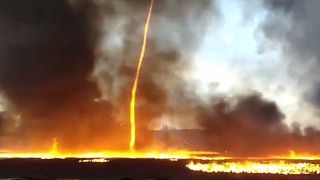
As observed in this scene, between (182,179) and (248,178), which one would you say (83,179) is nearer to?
(182,179)

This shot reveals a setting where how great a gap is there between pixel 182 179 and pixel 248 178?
2420 centimetres

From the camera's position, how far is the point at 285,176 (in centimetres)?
19712

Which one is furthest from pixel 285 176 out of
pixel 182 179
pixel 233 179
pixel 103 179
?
pixel 103 179

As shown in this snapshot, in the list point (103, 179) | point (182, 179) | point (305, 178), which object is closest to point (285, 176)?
point (305, 178)

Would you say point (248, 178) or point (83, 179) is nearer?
point (83, 179)

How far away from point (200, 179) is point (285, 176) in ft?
119

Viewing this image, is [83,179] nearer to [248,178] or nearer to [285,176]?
[248,178]

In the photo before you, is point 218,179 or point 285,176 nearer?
point 218,179

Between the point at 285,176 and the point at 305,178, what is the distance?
38.6 feet

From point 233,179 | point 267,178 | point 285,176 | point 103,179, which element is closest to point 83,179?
point 103,179

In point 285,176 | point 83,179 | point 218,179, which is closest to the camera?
point 83,179

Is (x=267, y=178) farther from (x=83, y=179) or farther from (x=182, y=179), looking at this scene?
(x=83, y=179)

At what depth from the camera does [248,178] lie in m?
186

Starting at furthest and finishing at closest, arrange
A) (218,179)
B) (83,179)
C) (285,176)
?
(285,176)
(218,179)
(83,179)
